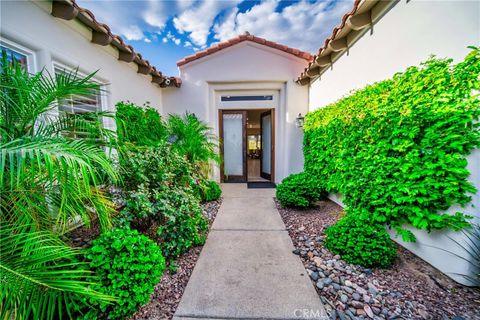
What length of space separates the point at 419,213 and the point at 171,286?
2786 millimetres

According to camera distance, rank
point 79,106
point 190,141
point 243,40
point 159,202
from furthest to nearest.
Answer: point 243,40 → point 190,141 → point 79,106 → point 159,202

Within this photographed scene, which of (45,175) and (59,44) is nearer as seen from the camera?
(45,175)

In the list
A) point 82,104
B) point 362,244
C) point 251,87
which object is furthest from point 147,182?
point 251,87

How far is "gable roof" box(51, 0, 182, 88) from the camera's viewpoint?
2.51m

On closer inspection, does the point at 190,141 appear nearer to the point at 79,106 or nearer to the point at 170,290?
the point at 79,106

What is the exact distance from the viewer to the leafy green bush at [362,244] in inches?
80.4

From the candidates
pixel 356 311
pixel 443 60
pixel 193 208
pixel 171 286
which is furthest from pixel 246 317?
pixel 443 60

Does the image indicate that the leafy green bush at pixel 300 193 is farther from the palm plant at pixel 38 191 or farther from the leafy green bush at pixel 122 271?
the palm plant at pixel 38 191

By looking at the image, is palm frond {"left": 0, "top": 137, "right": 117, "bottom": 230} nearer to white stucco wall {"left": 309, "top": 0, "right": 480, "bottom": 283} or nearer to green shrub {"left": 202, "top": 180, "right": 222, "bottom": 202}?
green shrub {"left": 202, "top": 180, "right": 222, "bottom": 202}

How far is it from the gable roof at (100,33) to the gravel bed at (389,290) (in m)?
4.54

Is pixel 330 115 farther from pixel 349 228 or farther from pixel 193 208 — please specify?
pixel 193 208

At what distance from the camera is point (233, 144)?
6531 mm

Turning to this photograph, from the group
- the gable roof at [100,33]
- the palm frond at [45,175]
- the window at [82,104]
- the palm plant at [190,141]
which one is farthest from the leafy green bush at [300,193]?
the gable roof at [100,33]

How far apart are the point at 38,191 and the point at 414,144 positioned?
3.67m
